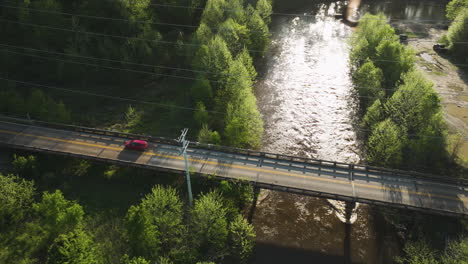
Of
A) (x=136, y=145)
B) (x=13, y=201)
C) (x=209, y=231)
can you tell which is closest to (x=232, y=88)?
(x=136, y=145)

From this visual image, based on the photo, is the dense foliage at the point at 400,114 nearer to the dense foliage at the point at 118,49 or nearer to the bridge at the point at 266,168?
the bridge at the point at 266,168

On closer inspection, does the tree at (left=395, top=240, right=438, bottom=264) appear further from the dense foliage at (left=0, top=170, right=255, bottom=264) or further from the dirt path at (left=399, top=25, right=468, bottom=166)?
the dirt path at (left=399, top=25, right=468, bottom=166)

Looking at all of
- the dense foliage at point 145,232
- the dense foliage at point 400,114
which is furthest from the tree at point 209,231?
the dense foliage at point 400,114

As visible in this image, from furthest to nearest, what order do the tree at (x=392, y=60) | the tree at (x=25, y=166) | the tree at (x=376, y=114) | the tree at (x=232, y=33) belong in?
the tree at (x=232, y=33)
the tree at (x=392, y=60)
the tree at (x=376, y=114)
the tree at (x=25, y=166)

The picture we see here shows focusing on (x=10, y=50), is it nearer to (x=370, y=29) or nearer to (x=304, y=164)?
(x=304, y=164)

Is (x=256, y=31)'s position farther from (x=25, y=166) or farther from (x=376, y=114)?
(x=25, y=166)

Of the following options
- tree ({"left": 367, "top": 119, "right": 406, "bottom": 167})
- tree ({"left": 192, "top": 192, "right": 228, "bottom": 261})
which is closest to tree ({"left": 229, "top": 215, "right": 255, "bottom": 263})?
tree ({"left": 192, "top": 192, "right": 228, "bottom": 261})
